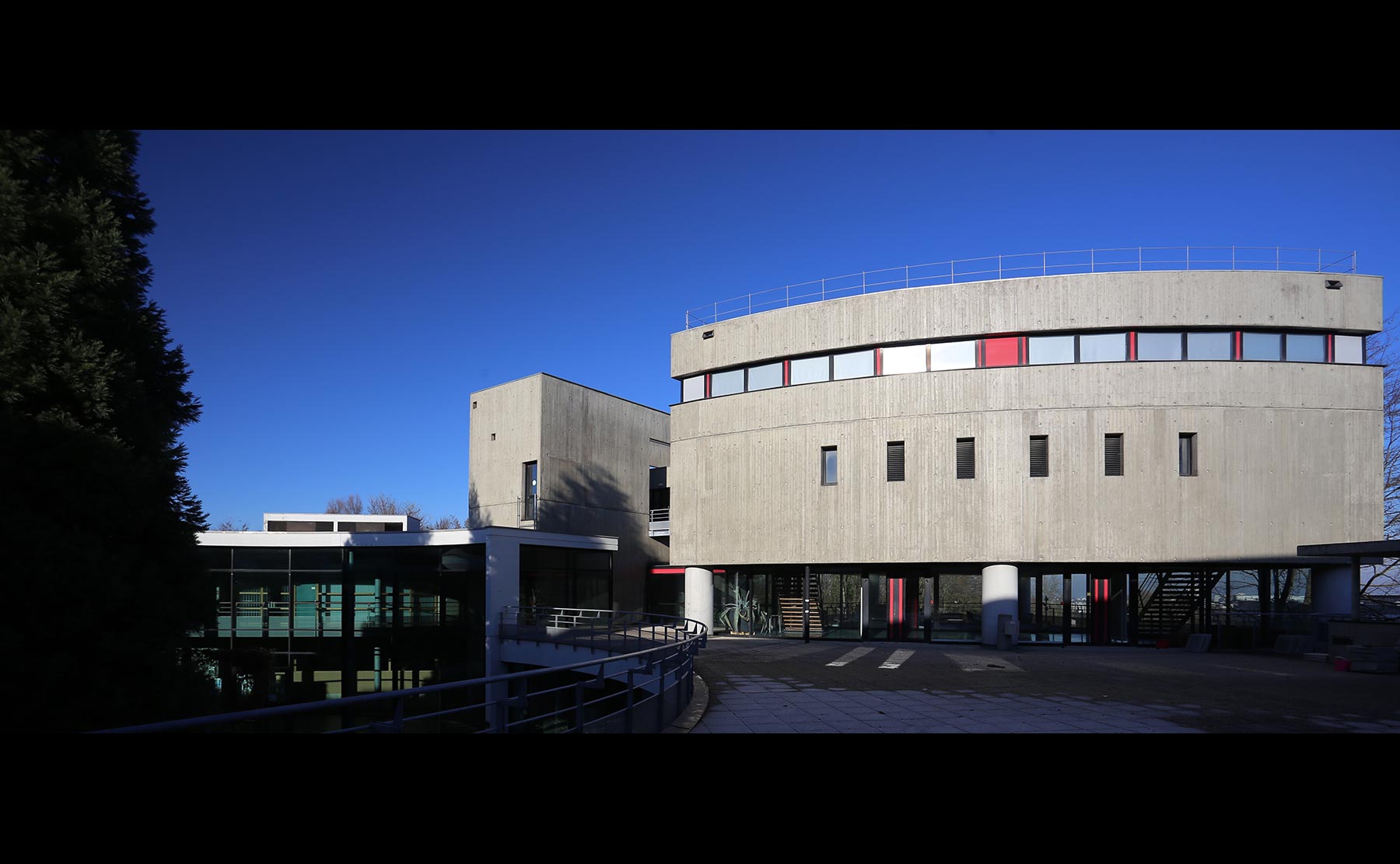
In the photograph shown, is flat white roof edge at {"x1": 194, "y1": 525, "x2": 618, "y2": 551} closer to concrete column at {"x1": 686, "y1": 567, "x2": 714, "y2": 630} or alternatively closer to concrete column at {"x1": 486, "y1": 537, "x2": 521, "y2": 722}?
concrete column at {"x1": 486, "y1": 537, "x2": 521, "y2": 722}

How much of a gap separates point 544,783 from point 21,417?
8.41 metres

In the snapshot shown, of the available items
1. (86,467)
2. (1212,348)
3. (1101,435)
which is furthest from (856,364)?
(86,467)

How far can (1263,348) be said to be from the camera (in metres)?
20.0

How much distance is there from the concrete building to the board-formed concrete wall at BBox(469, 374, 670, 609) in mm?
8925

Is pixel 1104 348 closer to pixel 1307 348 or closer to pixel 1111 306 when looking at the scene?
pixel 1111 306

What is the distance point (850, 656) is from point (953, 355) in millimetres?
8341

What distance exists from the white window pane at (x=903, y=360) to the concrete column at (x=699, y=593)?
322 inches

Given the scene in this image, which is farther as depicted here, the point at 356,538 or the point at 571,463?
the point at 571,463

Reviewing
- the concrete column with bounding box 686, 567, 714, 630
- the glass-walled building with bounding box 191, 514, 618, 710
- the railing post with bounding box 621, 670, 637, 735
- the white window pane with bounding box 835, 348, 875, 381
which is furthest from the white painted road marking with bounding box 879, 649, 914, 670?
the glass-walled building with bounding box 191, 514, 618, 710

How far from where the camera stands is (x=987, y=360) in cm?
2088

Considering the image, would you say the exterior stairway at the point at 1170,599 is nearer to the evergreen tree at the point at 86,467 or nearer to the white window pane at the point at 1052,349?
the white window pane at the point at 1052,349

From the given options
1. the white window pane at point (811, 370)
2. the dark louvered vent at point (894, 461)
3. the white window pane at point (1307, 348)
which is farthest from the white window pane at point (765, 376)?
the white window pane at point (1307, 348)

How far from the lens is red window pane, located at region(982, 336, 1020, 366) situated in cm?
2070
